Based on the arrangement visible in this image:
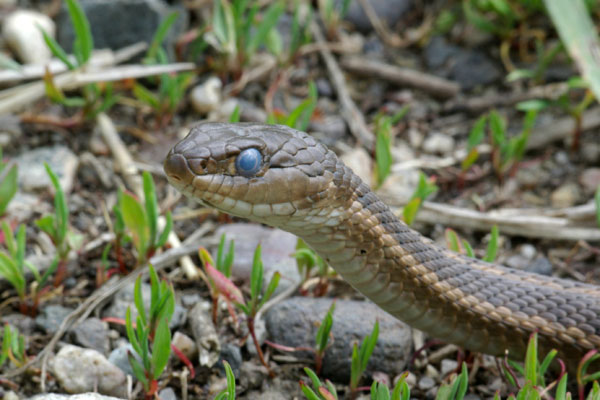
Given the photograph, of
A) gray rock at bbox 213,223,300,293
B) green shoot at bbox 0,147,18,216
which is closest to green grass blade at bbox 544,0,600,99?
gray rock at bbox 213,223,300,293

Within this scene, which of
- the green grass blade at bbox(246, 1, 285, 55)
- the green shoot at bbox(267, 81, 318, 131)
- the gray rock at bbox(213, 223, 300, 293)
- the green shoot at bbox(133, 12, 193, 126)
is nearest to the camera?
the gray rock at bbox(213, 223, 300, 293)

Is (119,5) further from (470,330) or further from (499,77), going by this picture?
(470,330)

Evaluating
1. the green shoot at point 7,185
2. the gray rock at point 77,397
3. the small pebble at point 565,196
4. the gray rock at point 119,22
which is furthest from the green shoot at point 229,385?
the gray rock at point 119,22

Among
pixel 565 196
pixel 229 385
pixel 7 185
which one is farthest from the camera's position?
pixel 565 196

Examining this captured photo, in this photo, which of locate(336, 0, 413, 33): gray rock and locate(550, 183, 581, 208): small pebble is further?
locate(336, 0, 413, 33): gray rock

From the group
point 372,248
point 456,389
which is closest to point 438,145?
point 372,248

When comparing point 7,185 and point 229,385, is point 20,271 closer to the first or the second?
point 7,185

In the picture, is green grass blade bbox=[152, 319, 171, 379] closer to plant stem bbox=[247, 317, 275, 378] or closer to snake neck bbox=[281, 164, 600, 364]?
plant stem bbox=[247, 317, 275, 378]
